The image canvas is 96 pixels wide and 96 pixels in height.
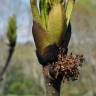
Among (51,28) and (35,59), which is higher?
(51,28)

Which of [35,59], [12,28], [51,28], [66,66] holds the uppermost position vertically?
[51,28]

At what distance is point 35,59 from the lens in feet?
87.5

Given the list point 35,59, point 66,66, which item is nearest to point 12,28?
point 66,66

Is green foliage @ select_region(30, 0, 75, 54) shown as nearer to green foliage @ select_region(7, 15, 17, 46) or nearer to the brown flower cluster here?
the brown flower cluster

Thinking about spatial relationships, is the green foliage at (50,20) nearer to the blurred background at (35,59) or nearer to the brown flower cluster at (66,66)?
the brown flower cluster at (66,66)

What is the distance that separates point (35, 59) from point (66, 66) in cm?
2412

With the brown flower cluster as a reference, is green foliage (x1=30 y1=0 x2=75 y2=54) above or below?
above

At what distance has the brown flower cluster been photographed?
251 cm

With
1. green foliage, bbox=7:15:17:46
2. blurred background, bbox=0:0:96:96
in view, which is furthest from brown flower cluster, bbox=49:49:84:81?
blurred background, bbox=0:0:96:96

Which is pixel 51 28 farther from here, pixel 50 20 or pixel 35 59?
pixel 35 59

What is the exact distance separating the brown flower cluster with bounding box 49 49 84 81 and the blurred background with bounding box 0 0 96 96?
16.9m

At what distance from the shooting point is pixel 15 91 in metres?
23.1

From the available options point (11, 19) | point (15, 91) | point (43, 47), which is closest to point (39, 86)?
point (15, 91)

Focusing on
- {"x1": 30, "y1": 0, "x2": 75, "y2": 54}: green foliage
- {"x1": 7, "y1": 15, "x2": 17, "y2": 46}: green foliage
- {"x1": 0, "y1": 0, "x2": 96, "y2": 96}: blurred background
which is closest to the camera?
{"x1": 30, "y1": 0, "x2": 75, "y2": 54}: green foliage
